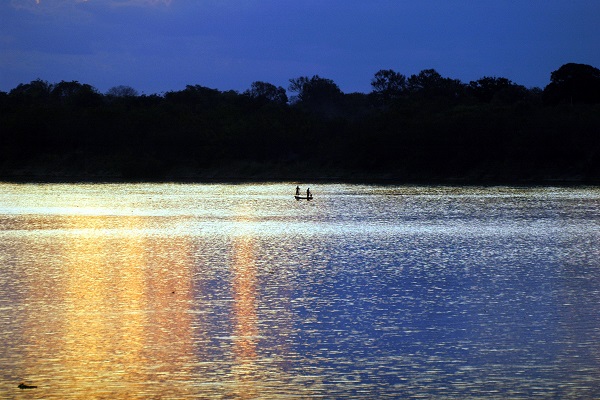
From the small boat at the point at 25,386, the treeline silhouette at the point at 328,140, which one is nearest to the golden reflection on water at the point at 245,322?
the small boat at the point at 25,386

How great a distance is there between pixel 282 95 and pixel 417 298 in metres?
145

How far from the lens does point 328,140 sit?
9731cm

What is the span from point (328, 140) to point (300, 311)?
265ft

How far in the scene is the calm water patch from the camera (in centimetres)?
1216

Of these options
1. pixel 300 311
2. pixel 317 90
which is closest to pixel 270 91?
pixel 317 90

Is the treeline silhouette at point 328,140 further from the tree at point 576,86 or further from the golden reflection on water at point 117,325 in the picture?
the golden reflection on water at point 117,325

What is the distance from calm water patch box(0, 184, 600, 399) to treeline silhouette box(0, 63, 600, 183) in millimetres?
52908

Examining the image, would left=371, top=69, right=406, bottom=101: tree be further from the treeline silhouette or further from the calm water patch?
the calm water patch

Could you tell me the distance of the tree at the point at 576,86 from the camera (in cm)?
10806

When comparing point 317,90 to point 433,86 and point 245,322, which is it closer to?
point 433,86

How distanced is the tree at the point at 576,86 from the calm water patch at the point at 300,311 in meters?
76.0

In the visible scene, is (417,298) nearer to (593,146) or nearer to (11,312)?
(11,312)

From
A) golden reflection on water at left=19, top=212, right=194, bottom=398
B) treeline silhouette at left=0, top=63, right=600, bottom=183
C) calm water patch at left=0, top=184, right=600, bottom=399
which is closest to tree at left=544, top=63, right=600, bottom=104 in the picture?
treeline silhouette at left=0, top=63, right=600, bottom=183

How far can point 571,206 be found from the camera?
161 feet
